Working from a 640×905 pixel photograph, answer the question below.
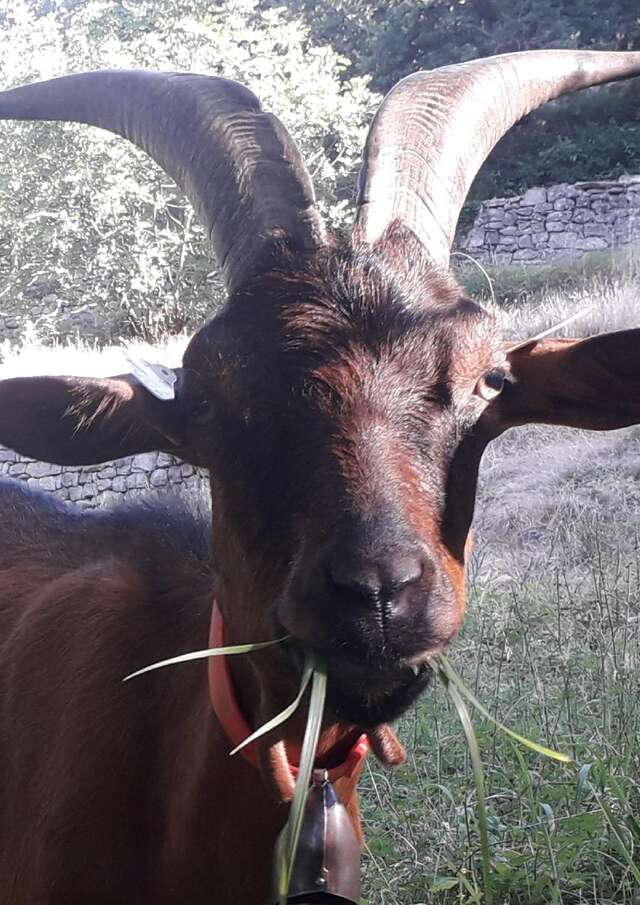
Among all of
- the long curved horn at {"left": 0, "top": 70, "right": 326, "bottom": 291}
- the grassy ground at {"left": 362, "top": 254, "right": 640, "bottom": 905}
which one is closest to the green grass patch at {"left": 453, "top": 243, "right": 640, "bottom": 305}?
the grassy ground at {"left": 362, "top": 254, "right": 640, "bottom": 905}

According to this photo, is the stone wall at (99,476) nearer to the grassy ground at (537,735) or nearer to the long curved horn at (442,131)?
the grassy ground at (537,735)

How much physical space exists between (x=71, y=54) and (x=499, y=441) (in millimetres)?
10071

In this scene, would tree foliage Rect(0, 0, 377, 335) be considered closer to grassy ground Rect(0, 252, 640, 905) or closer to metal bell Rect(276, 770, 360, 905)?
grassy ground Rect(0, 252, 640, 905)

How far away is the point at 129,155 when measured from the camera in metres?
15.7

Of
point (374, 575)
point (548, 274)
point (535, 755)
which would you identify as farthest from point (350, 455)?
point (548, 274)

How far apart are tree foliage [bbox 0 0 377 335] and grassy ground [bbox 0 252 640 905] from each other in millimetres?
8981

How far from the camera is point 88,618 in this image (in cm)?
305

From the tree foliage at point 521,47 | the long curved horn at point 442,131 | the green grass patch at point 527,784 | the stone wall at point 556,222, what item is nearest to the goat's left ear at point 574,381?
the long curved horn at point 442,131

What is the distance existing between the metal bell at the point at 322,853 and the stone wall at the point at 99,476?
22.8 ft

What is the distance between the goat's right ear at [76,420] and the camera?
263cm

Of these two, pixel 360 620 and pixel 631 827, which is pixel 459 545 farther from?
pixel 631 827

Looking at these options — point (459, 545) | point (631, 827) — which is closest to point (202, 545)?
point (459, 545)

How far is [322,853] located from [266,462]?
88 cm

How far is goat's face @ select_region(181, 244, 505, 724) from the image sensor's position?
6.09ft
